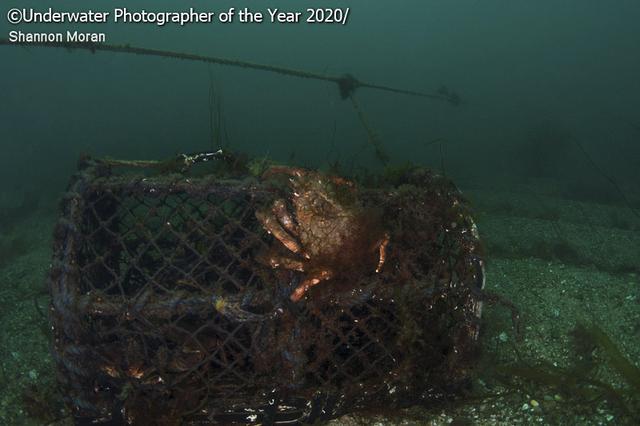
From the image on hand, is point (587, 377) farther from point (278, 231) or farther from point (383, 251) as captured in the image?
point (278, 231)

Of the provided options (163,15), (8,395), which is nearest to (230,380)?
(8,395)

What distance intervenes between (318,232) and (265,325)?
2.15 feet

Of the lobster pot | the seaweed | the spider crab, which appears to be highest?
the spider crab

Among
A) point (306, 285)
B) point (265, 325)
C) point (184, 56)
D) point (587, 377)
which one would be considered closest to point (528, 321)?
point (587, 377)

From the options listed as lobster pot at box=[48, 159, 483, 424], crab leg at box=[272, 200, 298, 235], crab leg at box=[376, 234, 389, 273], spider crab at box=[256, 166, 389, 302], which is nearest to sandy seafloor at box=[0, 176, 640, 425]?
lobster pot at box=[48, 159, 483, 424]

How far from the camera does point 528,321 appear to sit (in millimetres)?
4141

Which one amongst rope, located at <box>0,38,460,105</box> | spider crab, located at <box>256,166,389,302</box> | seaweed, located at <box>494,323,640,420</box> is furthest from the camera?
rope, located at <box>0,38,460,105</box>

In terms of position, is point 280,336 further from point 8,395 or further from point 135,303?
point 8,395

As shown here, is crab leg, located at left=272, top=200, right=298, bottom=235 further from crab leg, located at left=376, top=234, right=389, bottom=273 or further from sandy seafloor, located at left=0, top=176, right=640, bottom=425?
sandy seafloor, located at left=0, top=176, right=640, bottom=425

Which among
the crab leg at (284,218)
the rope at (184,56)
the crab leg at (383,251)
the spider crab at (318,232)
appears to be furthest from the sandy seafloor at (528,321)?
the rope at (184,56)

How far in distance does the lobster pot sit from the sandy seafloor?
40cm

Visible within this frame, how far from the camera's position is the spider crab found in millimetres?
2645

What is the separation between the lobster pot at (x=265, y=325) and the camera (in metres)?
2.71

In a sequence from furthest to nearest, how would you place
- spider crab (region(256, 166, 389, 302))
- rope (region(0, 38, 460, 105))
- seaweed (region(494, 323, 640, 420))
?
rope (region(0, 38, 460, 105)) → seaweed (region(494, 323, 640, 420)) → spider crab (region(256, 166, 389, 302))
